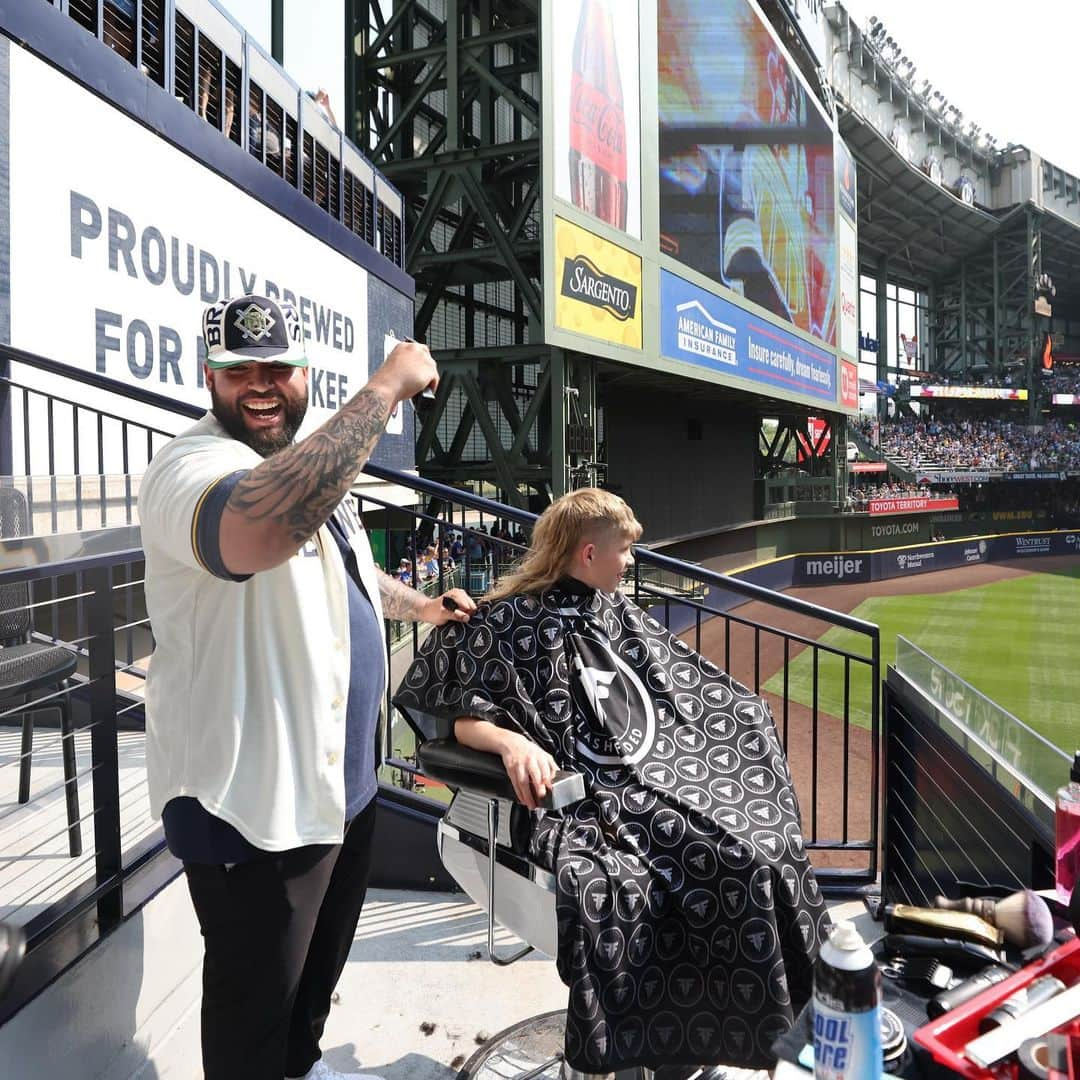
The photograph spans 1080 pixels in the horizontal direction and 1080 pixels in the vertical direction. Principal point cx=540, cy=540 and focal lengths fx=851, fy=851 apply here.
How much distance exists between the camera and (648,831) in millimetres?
1766

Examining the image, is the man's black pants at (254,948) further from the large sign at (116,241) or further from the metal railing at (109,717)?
the large sign at (116,241)

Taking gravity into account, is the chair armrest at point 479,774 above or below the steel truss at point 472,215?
below

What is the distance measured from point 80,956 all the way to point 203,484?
45.2 inches

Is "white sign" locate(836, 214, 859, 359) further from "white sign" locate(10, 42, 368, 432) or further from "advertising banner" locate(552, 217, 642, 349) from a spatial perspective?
"white sign" locate(10, 42, 368, 432)

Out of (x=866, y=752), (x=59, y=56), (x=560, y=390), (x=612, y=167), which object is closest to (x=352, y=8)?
(x=612, y=167)

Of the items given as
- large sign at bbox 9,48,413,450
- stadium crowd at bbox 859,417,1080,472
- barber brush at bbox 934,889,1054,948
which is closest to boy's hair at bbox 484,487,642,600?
barber brush at bbox 934,889,1054,948

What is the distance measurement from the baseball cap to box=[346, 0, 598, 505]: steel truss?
11504mm

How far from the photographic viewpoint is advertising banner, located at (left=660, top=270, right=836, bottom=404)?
15.6 meters

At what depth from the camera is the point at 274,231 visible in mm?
7695

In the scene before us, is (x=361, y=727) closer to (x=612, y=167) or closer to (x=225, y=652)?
(x=225, y=652)

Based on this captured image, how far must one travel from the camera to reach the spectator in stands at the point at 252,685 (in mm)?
1373

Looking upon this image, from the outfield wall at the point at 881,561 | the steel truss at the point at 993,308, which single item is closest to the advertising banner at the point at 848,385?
the outfield wall at the point at 881,561

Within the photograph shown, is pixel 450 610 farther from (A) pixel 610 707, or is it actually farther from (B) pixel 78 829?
(B) pixel 78 829

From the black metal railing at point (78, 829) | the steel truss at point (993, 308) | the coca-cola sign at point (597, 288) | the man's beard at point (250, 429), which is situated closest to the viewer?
the man's beard at point (250, 429)
